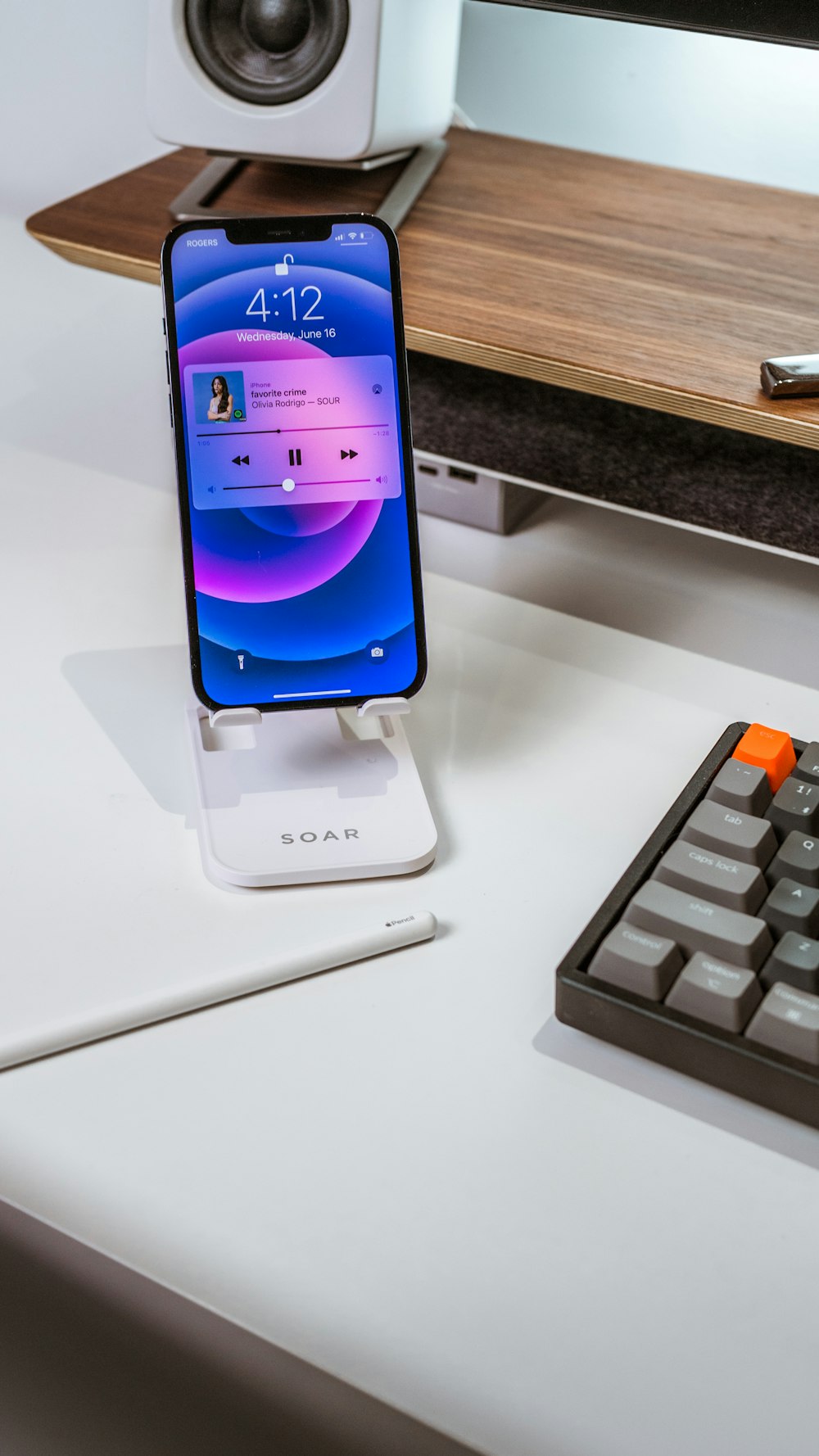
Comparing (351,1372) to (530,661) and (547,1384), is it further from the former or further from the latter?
(530,661)

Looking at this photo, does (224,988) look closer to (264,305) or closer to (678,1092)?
(678,1092)

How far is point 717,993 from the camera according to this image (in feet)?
1.37

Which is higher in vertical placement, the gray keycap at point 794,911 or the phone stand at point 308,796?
the gray keycap at point 794,911

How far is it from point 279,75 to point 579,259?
188 mm

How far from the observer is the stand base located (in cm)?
73

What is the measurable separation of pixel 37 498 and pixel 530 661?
30 cm

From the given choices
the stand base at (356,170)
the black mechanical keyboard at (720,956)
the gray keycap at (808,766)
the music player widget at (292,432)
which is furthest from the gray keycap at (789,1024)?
the stand base at (356,170)

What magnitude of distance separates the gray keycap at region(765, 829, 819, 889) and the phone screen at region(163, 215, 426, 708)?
0.16 meters

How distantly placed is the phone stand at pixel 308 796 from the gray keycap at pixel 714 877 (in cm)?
10

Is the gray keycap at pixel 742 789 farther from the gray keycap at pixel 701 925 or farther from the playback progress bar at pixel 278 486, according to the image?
the playback progress bar at pixel 278 486

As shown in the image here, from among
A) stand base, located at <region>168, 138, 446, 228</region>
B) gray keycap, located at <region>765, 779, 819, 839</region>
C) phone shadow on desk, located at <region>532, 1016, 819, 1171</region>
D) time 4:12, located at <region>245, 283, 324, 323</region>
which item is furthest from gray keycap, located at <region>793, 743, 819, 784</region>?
stand base, located at <region>168, 138, 446, 228</region>

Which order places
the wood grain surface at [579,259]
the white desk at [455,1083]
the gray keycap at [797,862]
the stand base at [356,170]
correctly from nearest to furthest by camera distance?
the white desk at [455,1083] → the gray keycap at [797,862] → the wood grain surface at [579,259] → the stand base at [356,170]

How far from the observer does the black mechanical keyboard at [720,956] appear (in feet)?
1.36

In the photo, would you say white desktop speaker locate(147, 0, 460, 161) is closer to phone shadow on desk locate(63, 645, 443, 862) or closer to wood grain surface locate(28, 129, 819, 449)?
wood grain surface locate(28, 129, 819, 449)
